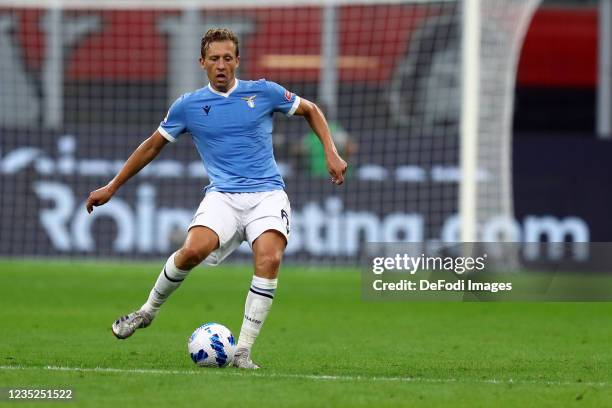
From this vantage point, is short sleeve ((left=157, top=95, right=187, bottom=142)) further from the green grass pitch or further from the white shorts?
the green grass pitch

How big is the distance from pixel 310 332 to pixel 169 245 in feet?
25.6

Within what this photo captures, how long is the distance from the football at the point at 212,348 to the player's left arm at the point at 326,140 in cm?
113

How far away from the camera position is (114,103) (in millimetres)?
20312

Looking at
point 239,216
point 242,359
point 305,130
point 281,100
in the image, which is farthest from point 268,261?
point 305,130

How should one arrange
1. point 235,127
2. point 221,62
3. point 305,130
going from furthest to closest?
point 305,130, point 235,127, point 221,62

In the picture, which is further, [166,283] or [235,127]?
[235,127]

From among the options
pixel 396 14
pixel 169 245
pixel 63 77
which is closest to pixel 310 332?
pixel 169 245

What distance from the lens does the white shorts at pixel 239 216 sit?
27.7 feet

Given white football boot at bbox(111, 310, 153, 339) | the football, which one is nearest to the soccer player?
white football boot at bbox(111, 310, 153, 339)

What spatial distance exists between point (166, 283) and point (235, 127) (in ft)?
3.37

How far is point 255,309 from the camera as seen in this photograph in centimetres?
827

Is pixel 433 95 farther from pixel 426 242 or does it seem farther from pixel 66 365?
pixel 66 365

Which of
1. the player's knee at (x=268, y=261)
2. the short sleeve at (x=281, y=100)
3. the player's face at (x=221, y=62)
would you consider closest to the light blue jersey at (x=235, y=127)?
the short sleeve at (x=281, y=100)

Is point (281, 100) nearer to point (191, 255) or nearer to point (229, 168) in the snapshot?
point (229, 168)
